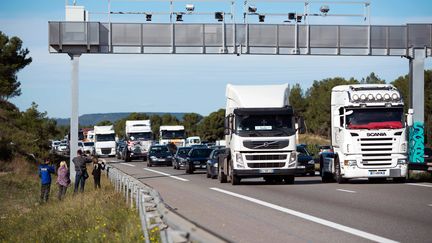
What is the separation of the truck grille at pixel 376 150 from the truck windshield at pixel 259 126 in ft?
9.33

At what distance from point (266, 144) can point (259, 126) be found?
74 cm

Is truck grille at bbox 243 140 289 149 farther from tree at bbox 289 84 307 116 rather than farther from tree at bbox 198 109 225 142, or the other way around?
tree at bbox 198 109 225 142

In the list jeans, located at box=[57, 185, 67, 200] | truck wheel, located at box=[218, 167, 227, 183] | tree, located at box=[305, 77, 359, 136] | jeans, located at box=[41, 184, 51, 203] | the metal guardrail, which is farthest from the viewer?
tree, located at box=[305, 77, 359, 136]

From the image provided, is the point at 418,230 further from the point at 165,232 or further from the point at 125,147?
the point at 125,147

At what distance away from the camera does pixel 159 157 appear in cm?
6188

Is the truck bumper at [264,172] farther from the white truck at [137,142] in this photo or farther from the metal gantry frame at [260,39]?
the white truck at [137,142]

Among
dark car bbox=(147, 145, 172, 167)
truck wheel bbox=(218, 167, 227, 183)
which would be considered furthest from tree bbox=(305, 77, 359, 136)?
truck wheel bbox=(218, 167, 227, 183)

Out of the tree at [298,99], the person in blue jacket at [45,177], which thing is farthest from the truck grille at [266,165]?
the tree at [298,99]

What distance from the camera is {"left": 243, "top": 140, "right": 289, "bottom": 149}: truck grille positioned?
3034cm

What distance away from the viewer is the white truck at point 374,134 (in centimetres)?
3030

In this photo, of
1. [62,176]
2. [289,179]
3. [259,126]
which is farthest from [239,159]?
[62,176]

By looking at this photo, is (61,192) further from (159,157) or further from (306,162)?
(159,157)

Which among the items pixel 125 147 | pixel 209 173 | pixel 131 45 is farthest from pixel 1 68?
pixel 209 173

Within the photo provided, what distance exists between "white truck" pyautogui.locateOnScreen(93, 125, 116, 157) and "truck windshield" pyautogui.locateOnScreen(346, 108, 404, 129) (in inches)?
2398
